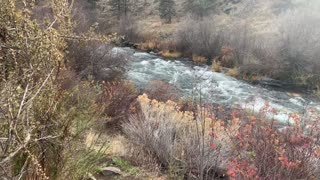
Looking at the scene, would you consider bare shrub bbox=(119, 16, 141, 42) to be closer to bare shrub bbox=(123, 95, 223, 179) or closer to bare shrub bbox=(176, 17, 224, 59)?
bare shrub bbox=(176, 17, 224, 59)

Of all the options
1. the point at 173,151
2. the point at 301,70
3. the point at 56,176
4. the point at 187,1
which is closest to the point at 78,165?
the point at 56,176

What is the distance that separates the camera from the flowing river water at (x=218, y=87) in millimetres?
13562

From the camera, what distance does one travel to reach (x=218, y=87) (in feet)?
52.2

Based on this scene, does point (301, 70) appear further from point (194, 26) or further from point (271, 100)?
point (194, 26)

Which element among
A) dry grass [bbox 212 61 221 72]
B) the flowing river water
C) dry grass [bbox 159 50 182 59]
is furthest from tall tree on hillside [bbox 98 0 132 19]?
dry grass [bbox 212 61 221 72]

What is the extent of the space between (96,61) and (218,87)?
17.3 feet

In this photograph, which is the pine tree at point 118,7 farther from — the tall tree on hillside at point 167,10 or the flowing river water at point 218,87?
the flowing river water at point 218,87

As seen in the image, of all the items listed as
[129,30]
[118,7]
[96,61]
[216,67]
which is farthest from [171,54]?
[118,7]

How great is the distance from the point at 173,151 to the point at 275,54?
559 inches

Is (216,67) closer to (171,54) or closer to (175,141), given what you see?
(171,54)

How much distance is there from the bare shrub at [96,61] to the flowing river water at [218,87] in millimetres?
1138

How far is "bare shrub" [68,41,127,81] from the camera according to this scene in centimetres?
1244

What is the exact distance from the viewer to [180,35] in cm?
2428

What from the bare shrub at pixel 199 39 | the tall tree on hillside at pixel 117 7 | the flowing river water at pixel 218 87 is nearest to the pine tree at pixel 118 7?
the tall tree on hillside at pixel 117 7
